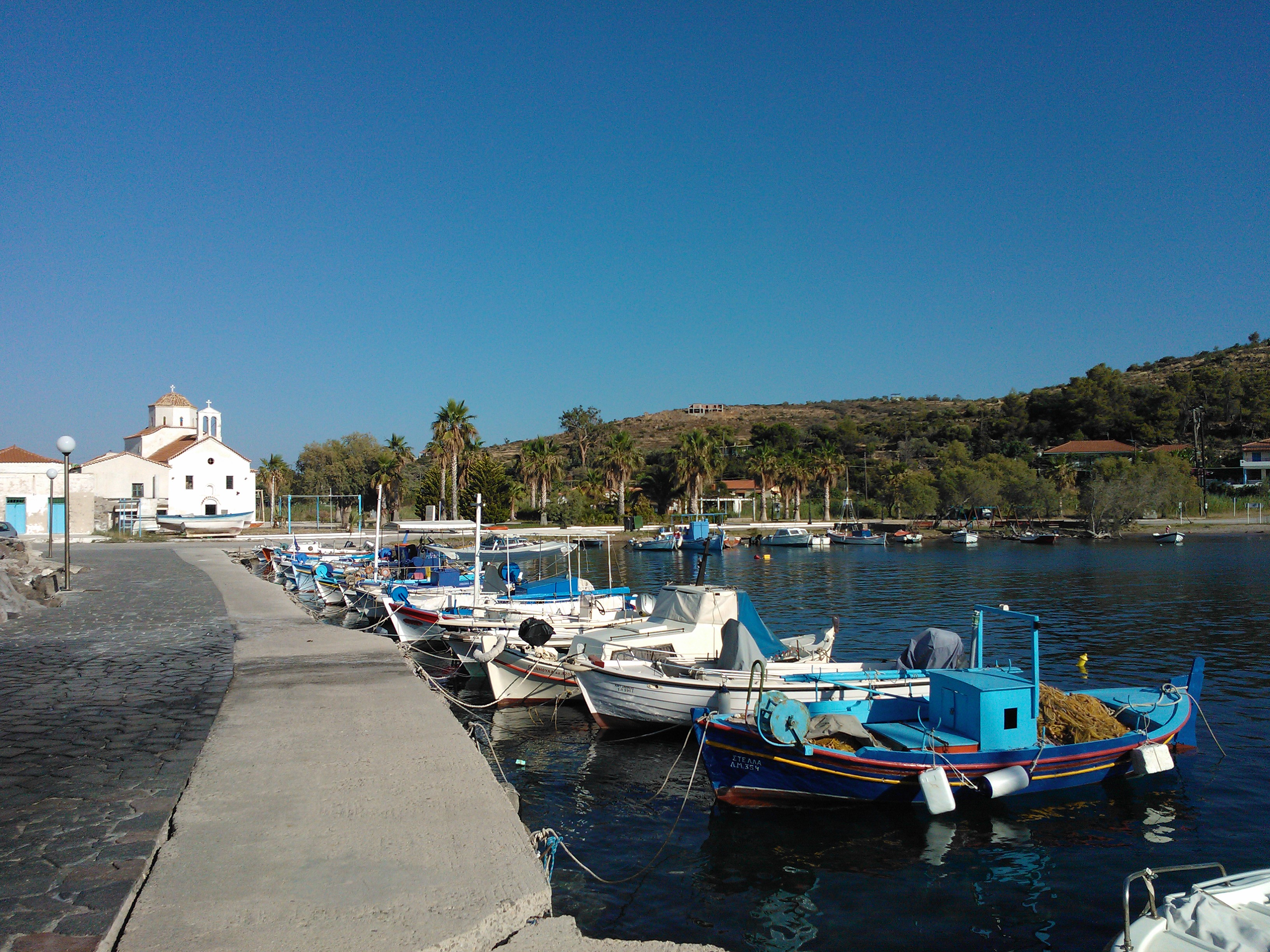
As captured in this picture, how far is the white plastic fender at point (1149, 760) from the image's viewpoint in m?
13.3

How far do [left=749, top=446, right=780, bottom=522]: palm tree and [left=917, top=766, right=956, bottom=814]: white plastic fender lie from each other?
325 feet

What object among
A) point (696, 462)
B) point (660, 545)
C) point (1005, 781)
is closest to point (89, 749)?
point (1005, 781)

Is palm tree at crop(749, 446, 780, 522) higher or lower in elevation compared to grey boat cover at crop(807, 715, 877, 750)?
higher

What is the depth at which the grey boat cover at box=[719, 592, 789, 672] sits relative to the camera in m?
16.8

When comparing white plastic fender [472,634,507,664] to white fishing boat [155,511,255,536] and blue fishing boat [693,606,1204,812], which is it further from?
white fishing boat [155,511,255,536]

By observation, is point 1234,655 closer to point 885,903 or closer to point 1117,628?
point 1117,628

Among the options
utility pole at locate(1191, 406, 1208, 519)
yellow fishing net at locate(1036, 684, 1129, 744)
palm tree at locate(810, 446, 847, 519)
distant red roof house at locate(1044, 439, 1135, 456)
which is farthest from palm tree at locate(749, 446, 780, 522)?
yellow fishing net at locate(1036, 684, 1129, 744)

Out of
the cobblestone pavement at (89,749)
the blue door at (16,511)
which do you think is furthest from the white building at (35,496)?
the cobblestone pavement at (89,749)

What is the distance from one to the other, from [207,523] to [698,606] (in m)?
70.0

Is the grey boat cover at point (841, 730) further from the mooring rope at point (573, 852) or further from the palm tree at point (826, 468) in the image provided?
the palm tree at point (826, 468)

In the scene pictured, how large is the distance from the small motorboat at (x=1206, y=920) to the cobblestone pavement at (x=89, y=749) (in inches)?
258

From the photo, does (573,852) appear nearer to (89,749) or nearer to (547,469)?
(89,749)

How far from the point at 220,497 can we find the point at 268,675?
75.7m

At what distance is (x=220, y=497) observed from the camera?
80.4m
